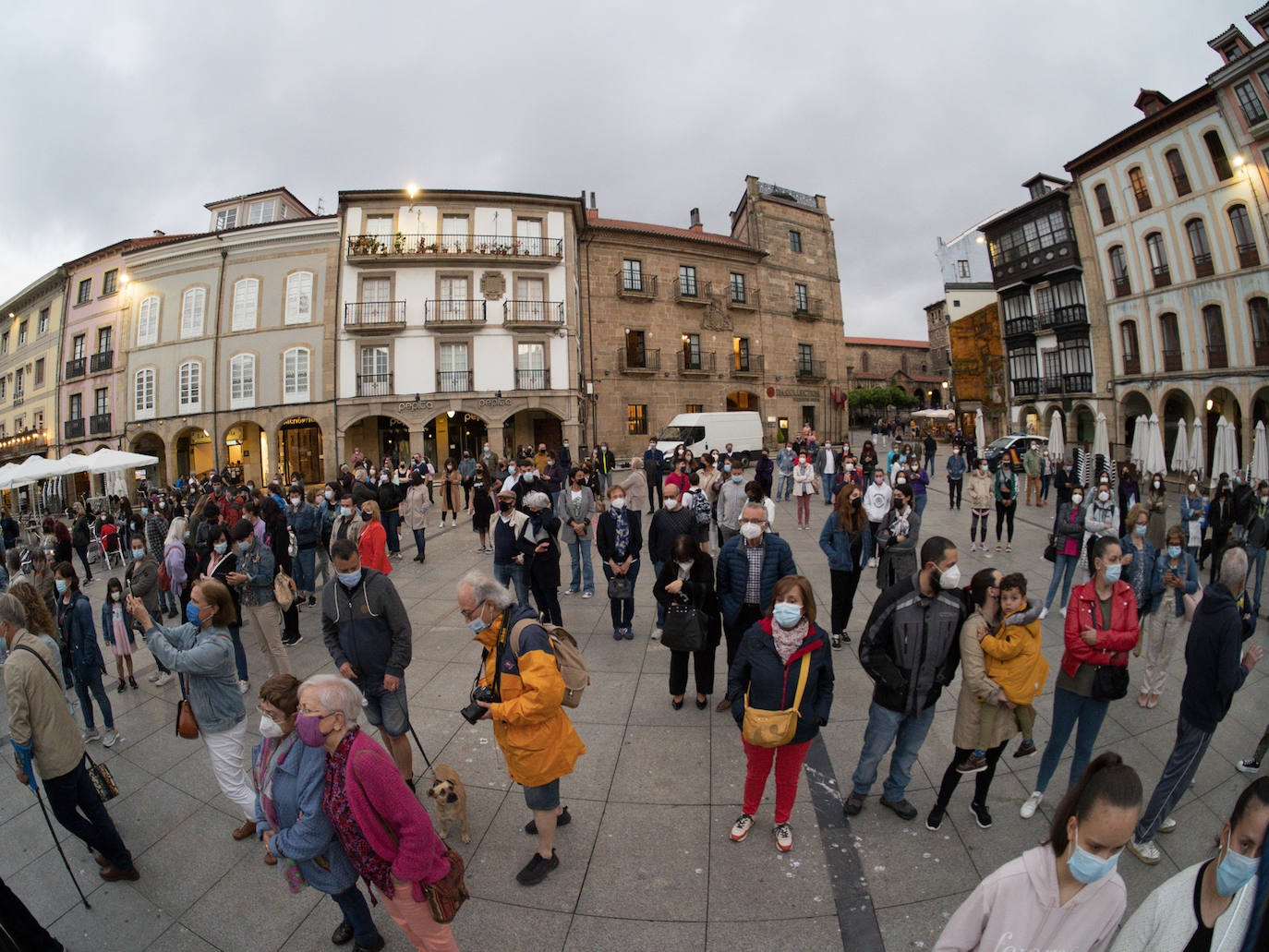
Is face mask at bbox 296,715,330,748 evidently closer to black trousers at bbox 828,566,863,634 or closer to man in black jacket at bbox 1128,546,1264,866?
man in black jacket at bbox 1128,546,1264,866

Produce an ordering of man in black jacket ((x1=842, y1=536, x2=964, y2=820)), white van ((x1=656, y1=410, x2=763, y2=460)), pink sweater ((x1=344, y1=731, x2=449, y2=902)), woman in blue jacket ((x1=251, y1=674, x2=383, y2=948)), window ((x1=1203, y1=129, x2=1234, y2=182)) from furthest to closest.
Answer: white van ((x1=656, y1=410, x2=763, y2=460)) < window ((x1=1203, y1=129, x2=1234, y2=182)) < man in black jacket ((x1=842, y1=536, x2=964, y2=820)) < woman in blue jacket ((x1=251, y1=674, x2=383, y2=948)) < pink sweater ((x1=344, y1=731, x2=449, y2=902))

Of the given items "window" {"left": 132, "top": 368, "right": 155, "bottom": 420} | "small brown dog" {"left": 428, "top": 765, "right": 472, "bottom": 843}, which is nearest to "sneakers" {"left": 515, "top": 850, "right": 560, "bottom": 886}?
"small brown dog" {"left": 428, "top": 765, "right": 472, "bottom": 843}

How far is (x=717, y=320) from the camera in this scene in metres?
29.9

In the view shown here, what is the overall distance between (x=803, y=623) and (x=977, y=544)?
8.31 m

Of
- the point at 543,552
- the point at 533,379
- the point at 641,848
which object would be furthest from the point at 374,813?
the point at 533,379

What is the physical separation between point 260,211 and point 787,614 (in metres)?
32.8

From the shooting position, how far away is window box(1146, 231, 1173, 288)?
2245 centimetres

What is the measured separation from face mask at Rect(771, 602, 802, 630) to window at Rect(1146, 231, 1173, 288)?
29686 mm

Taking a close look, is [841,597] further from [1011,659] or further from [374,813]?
[374,813]

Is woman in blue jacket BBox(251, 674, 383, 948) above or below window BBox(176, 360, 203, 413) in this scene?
below

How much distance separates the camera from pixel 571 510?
301 inches

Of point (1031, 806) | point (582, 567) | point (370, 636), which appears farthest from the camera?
point (582, 567)

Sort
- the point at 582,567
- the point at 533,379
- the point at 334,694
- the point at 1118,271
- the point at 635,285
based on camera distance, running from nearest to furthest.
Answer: the point at 334,694 < the point at 582,567 < the point at 533,379 < the point at 1118,271 < the point at 635,285

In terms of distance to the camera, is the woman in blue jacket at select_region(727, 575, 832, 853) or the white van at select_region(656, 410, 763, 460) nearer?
the woman in blue jacket at select_region(727, 575, 832, 853)
